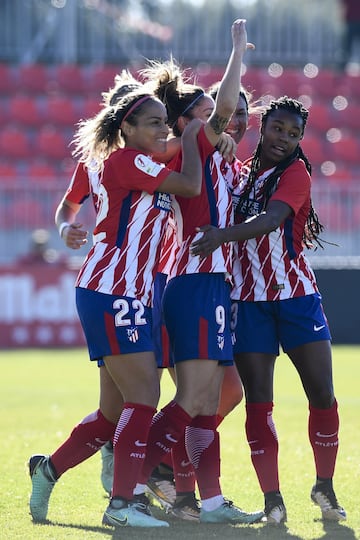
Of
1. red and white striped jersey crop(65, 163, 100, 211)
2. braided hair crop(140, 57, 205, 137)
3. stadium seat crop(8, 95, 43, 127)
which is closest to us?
braided hair crop(140, 57, 205, 137)

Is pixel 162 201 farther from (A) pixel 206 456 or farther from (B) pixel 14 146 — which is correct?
(B) pixel 14 146

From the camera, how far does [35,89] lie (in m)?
23.7

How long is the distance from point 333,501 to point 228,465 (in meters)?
1.71

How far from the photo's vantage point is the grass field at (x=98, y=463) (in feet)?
17.1

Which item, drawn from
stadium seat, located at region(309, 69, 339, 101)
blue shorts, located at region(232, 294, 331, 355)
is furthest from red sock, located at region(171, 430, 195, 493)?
stadium seat, located at region(309, 69, 339, 101)

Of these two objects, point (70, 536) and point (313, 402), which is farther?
point (313, 402)

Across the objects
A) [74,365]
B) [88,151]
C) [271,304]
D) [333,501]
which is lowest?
[74,365]

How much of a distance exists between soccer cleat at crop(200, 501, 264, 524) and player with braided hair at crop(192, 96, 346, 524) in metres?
0.08

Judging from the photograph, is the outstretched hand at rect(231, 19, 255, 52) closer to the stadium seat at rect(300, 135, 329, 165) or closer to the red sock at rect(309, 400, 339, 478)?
the red sock at rect(309, 400, 339, 478)

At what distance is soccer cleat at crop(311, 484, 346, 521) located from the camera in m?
5.53

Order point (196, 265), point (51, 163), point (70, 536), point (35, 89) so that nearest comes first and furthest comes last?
point (70, 536) < point (196, 265) < point (51, 163) < point (35, 89)

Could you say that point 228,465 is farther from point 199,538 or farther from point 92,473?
point 199,538

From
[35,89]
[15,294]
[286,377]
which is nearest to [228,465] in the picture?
[286,377]

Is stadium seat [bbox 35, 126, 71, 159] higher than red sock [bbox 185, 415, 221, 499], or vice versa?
stadium seat [bbox 35, 126, 71, 159]
